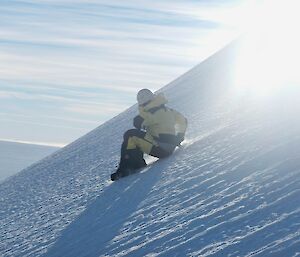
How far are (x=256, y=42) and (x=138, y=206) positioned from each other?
12.0 metres

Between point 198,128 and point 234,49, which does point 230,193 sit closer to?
point 198,128

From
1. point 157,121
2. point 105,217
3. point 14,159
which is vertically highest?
point 14,159

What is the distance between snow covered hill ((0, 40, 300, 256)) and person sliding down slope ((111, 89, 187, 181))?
0.22 m

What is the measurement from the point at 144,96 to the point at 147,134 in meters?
0.49

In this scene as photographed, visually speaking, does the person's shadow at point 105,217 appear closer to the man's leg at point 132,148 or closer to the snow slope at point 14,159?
the man's leg at point 132,148

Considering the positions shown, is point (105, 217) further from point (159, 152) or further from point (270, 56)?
point (270, 56)

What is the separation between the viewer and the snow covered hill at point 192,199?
534cm

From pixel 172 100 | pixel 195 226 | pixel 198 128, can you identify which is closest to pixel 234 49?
pixel 172 100

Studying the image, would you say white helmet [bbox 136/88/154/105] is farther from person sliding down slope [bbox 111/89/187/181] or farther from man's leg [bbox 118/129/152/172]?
man's leg [bbox 118/129/152/172]

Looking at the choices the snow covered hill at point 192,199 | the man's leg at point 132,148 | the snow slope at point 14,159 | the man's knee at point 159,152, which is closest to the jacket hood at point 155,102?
the man's leg at point 132,148

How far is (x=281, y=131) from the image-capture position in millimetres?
7961

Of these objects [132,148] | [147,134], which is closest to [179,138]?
[147,134]

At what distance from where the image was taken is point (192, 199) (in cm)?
664

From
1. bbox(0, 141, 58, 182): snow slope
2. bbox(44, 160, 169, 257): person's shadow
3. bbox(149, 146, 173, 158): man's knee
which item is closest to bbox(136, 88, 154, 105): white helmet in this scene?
bbox(149, 146, 173, 158): man's knee
